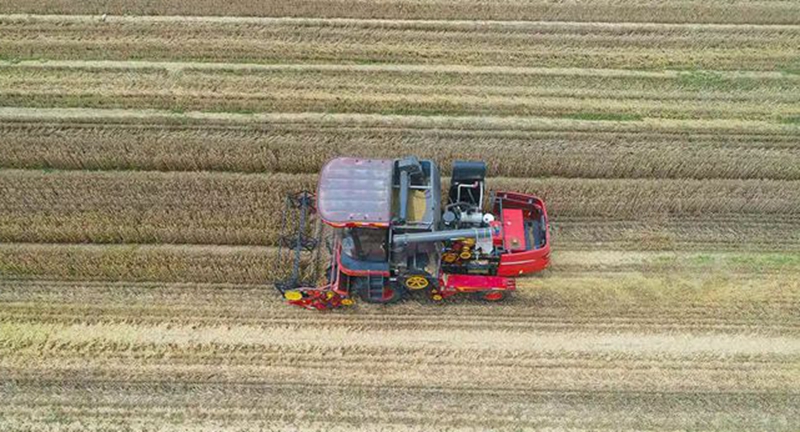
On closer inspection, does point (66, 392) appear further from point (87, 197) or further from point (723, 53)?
point (723, 53)

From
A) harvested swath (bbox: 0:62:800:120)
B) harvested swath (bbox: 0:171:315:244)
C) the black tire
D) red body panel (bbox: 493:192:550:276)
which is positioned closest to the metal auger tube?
red body panel (bbox: 493:192:550:276)

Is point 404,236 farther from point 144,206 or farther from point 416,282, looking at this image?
point 144,206

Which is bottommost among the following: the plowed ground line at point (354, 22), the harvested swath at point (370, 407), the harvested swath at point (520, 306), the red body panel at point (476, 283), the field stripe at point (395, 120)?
the harvested swath at point (370, 407)

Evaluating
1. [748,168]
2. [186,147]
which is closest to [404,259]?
[186,147]

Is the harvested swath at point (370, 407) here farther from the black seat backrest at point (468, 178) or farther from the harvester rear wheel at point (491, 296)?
the black seat backrest at point (468, 178)

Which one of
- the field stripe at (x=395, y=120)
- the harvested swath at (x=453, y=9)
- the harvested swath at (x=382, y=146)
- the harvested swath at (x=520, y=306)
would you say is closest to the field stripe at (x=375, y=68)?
the field stripe at (x=395, y=120)

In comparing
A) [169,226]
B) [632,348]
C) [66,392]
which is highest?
[169,226]

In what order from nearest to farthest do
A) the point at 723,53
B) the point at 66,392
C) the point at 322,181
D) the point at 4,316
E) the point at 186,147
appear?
the point at 322,181, the point at 66,392, the point at 4,316, the point at 186,147, the point at 723,53
